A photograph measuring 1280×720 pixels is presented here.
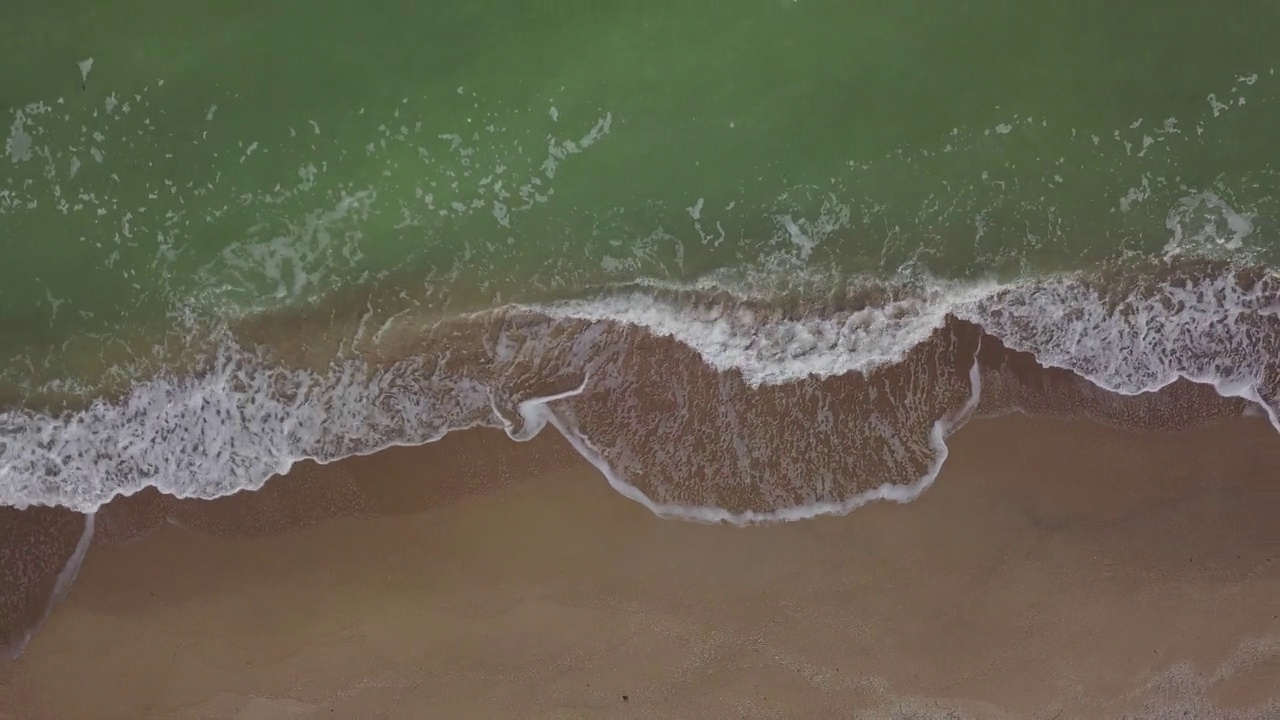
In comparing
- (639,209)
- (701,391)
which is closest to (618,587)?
(701,391)

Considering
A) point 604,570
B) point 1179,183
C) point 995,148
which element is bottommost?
point 604,570

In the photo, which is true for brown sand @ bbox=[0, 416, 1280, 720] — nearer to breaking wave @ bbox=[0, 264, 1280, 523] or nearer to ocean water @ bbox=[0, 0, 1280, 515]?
breaking wave @ bbox=[0, 264, 1280, 523]

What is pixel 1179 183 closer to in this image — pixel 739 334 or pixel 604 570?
pixel 739 334

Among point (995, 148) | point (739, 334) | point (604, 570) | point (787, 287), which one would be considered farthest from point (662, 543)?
point (995, 148)

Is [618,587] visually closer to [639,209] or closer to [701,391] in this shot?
[701,391]

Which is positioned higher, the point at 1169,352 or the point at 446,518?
the point at 1169,352
